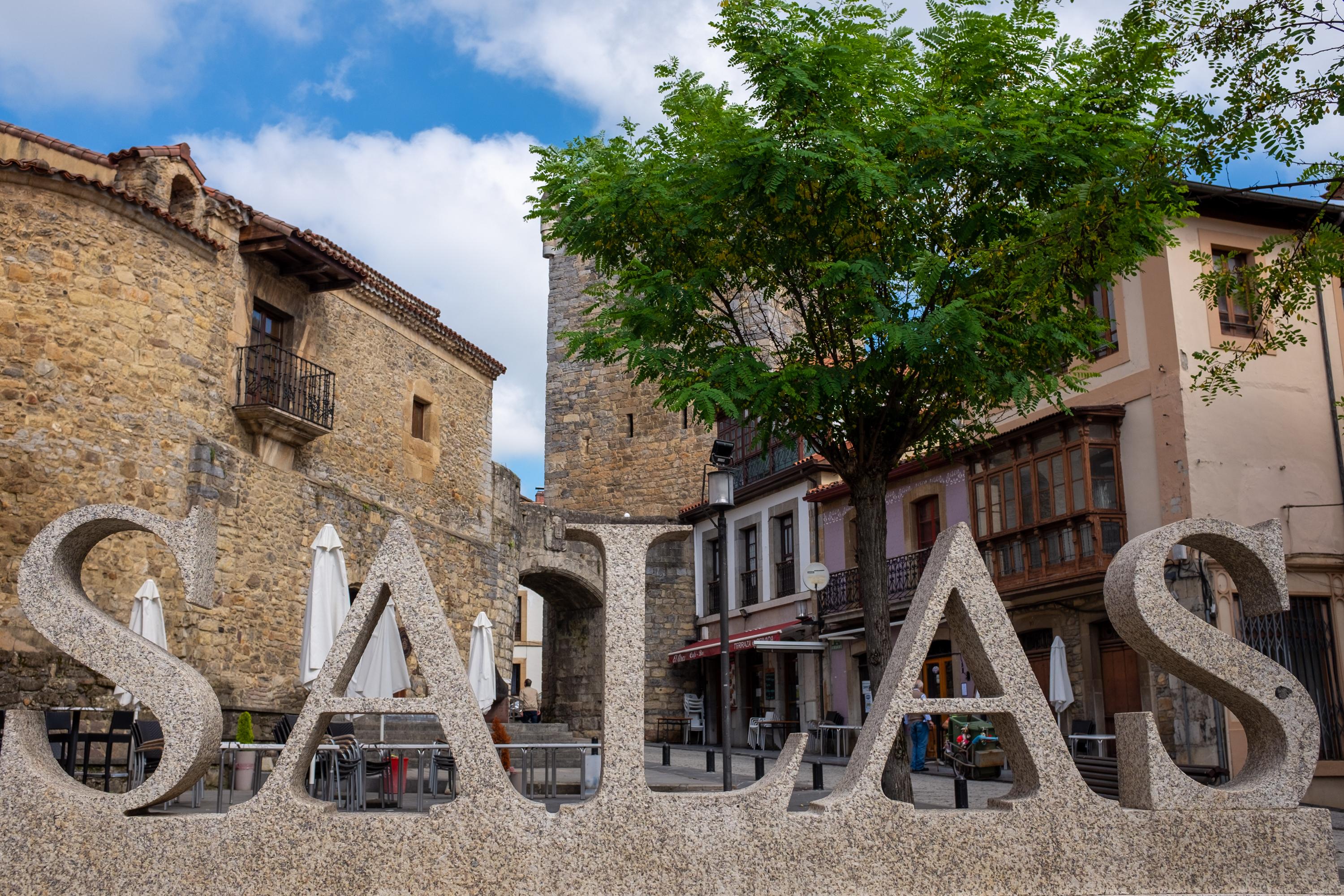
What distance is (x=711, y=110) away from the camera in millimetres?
8898

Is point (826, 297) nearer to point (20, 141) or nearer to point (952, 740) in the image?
point (952, 740)

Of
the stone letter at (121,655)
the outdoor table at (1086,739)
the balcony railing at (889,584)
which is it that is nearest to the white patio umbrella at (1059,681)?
the outdoor table at (1086,739)

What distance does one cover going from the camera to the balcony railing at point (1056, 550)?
1669 cm

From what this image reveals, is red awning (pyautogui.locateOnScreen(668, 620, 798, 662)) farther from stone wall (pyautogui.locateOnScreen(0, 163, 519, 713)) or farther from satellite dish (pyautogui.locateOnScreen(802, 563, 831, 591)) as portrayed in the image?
stone wall (pyautogui.locateOnScreen(0, 163, 519, 713))

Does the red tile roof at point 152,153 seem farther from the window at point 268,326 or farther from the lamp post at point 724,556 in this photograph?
the lamp post at point 724,556

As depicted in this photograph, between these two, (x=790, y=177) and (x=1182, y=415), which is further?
(x=1182, y=415)

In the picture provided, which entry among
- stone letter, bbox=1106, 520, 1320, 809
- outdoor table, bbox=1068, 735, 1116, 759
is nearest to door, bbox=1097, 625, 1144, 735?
outdoor table, bbox=1068, 735, 1116, 759

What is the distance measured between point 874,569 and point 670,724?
747 inches

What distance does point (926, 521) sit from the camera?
70.9 ft

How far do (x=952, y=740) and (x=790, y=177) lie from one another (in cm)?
1074

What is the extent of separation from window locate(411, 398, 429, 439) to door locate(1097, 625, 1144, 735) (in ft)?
38.3

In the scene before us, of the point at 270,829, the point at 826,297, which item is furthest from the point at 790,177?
the point at 270,829

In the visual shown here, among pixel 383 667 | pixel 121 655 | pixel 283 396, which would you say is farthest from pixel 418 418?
pixel 121 655

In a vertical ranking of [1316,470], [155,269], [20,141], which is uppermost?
[20,141]
